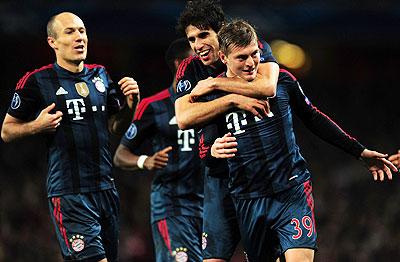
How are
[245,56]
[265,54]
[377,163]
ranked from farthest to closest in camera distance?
1. [377,163]
2. [265,54]
3. [245,56]

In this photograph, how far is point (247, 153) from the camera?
5.93 meters

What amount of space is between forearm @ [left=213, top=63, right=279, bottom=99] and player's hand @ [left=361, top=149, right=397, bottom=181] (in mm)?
893

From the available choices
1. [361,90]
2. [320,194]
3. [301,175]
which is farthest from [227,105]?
[361,90]

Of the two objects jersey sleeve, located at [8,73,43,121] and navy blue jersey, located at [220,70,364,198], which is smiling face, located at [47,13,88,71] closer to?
jersey sleeve, located at [8,73,43,121]

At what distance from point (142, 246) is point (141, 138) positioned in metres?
5.96

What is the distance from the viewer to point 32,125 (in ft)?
21.8

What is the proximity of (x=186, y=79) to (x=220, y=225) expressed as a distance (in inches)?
43.1

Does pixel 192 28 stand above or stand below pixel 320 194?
above

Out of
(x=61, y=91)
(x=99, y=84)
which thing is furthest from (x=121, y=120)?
(x=61, y=91)

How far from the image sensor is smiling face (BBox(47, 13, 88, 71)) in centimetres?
695

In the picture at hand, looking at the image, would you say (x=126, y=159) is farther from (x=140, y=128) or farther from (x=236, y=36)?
(x=236, y=36)

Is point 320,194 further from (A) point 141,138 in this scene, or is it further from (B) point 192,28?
(B) point 192,28

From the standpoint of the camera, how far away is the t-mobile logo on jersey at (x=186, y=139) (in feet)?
25.4

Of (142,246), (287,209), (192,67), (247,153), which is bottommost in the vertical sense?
(142,246)
